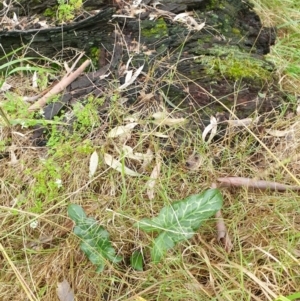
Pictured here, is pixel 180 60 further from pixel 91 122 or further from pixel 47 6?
pixel 47 6

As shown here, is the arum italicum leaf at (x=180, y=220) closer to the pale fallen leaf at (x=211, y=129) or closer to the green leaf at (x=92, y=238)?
the green leaf at (x=92, y=238)

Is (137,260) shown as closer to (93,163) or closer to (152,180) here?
(152,180)

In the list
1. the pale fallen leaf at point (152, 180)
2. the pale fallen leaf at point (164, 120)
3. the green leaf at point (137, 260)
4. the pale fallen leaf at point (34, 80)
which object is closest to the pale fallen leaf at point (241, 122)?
the pale fallen leaf at point (164, 120)

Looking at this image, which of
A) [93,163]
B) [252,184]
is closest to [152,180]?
[93,163]

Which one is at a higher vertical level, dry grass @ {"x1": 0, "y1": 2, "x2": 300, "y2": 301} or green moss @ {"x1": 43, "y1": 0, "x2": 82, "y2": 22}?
green moss @ {"x1": 43, "y1": 0, "x2": 82, "y2": 22}

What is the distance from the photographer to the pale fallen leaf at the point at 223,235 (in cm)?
148

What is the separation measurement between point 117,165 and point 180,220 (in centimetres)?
34

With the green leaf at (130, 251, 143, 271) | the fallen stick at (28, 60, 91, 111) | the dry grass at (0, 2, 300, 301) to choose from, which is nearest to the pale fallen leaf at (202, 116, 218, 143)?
the dry grass at (0, 2, 300, 301)

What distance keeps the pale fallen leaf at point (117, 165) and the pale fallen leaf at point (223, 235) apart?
0.31 metres

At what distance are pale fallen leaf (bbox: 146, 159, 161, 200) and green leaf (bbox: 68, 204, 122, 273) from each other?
0.20 metres

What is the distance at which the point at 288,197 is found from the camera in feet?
5.11

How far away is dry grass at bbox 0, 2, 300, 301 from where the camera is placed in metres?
1.40

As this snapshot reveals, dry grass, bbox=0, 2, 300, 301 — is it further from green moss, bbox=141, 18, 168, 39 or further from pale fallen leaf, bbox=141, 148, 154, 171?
green moss, bbox=141, 18, 168, 39

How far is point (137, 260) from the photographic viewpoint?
145 cm
